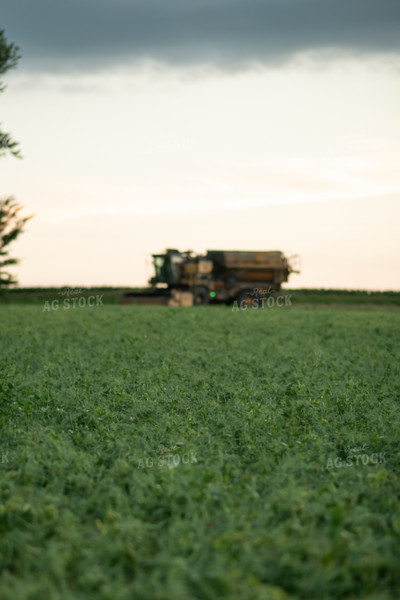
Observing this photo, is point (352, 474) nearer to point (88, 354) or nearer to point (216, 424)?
point (216, 424)

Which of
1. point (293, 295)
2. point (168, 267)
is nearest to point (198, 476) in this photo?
point (168, 267)

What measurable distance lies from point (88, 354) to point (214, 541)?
10772 mm

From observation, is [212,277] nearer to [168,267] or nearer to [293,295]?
[168,267]

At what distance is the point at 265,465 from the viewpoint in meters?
7.06

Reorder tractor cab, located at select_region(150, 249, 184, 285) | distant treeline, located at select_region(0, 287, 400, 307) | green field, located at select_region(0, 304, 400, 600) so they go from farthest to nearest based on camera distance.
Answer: distant treeline, located at select_region(0, 287, 400, 307) → tractor cab, located at select_region(150, 249, 184, 285) → green field, located at select_region(0, 304, 400, 600)

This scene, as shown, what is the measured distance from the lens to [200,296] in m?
35.9

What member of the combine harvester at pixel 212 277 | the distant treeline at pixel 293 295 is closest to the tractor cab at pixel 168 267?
the combine harvester at pixel 212 277

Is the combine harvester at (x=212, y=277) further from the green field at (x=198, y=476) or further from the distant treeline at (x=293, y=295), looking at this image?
the green field at (x=198, y=476)

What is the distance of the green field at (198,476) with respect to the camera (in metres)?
4.49

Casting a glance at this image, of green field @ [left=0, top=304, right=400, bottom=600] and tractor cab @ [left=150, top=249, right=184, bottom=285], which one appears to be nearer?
green field @ [left=0, top=304, right=400, bottom=600]

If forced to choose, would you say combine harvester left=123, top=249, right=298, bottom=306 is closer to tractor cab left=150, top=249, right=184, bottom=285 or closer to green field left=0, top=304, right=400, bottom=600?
tractor cab left=150, top=249, right=184, bottom=285

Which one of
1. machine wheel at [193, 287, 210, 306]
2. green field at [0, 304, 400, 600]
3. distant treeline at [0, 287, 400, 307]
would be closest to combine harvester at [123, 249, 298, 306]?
machine wheel at [193, 287, 210, 306]

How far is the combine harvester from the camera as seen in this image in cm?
3506

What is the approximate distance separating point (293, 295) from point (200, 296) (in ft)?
37.0
